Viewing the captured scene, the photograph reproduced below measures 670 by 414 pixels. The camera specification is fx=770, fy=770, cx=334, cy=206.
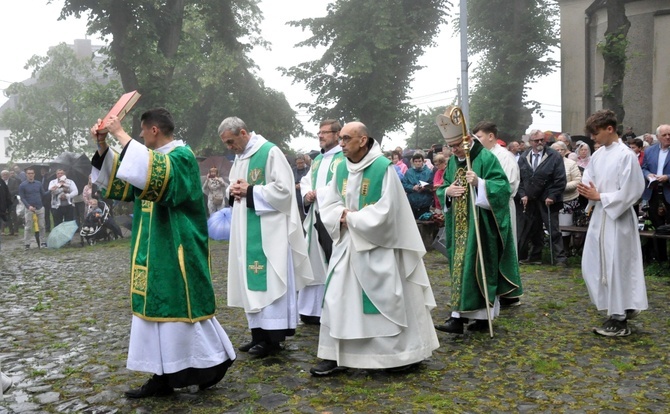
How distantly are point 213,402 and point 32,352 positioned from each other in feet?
8.40

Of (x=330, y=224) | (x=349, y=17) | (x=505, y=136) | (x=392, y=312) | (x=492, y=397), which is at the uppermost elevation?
(x=349, y=17)

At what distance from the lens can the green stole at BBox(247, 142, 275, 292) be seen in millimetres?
6652

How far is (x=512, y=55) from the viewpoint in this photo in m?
32.1

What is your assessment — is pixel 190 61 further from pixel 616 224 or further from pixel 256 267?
pixel 616 224

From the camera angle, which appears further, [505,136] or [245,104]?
[245,104]

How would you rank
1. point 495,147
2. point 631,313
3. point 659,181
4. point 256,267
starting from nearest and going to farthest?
point 256,267
point 631,313
point 495,147
point 659,181

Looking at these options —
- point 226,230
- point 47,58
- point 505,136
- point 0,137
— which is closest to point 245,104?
point 505,136

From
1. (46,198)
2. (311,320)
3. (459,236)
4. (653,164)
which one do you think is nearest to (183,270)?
(311,320)

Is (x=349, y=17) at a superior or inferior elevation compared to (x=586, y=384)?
superior

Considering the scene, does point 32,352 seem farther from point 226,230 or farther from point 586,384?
point 226,230

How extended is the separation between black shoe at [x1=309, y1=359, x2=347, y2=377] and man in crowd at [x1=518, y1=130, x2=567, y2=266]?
6.65 meters

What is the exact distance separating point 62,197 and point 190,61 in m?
13.1

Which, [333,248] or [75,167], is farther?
[75,167]

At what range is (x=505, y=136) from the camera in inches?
1296
